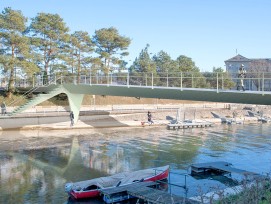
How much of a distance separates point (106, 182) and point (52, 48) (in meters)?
39.5

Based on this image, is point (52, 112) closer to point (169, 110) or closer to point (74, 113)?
point (74, 113)

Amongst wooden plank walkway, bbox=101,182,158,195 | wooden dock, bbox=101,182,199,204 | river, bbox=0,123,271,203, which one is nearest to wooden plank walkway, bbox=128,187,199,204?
wooden dock, bbox=101,182,199,204

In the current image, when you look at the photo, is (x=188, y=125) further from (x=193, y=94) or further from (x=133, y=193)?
(x=133, y=193)

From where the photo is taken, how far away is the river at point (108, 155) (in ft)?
64.0

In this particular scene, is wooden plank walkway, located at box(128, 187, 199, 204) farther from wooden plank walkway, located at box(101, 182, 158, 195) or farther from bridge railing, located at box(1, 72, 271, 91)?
bridge railing, located at box(1, 72, 271, 91)

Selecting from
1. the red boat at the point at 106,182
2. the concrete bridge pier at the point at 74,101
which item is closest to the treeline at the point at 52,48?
the concrete bridge pier at the point at 74,101

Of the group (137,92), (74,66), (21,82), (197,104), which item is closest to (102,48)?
(74,66)

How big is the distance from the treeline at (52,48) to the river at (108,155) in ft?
35.0

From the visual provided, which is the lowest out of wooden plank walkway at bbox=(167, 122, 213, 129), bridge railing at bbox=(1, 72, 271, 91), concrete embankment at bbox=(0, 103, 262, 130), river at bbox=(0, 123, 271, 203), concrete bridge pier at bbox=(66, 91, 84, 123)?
river at bbox=(0, 123, 271, 203)

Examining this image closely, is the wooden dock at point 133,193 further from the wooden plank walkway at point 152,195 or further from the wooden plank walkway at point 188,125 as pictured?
the wooden plank walkway at point 188,125

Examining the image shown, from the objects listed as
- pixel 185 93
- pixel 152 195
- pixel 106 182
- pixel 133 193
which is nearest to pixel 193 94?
pixel 185 93

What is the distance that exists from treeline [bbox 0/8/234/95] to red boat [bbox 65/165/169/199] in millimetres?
26408

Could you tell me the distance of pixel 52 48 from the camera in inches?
2126

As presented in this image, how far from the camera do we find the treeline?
46.4m
